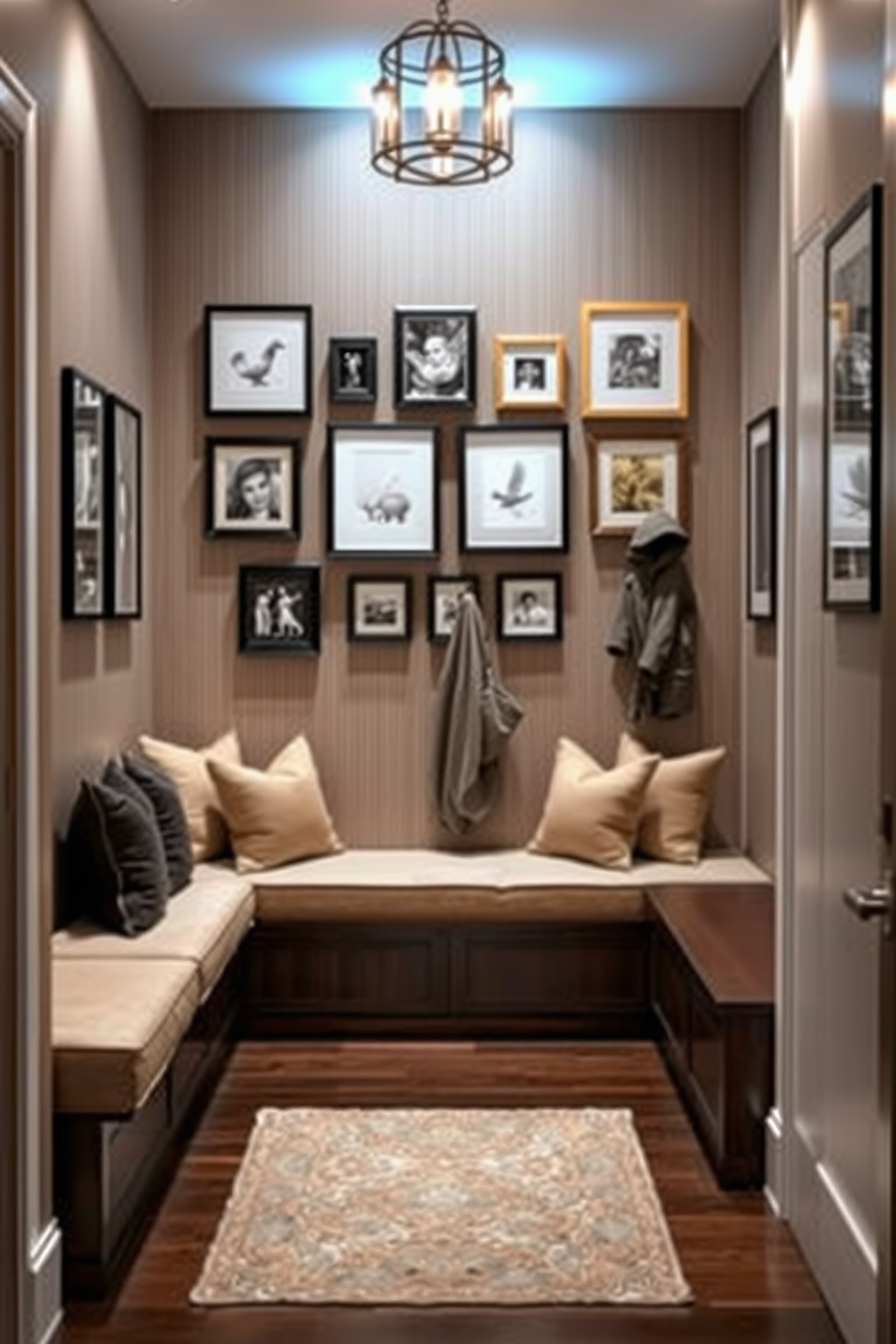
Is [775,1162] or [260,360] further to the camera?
[260,360]

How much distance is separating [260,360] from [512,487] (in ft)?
3.57

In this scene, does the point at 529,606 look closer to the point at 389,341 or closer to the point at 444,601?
the point at 444,601

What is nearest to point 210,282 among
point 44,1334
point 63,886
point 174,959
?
point 63,886

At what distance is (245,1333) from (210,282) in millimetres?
3867

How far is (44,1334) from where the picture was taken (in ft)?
8.94

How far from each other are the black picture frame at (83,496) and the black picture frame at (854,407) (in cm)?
223

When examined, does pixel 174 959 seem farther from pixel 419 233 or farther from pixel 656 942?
pixel 419 233

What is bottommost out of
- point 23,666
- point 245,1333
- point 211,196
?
point 245,1333

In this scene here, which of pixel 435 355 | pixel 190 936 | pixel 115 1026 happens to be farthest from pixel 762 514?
pixel 115 1026

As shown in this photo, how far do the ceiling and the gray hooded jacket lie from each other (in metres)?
1.57

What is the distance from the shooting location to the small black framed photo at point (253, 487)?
5355 mm

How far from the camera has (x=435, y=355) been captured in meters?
5.34

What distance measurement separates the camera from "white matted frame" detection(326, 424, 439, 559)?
534cm

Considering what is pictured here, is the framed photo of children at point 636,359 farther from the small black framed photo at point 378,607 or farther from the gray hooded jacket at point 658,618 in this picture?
the small black framed photo at point 378,607
